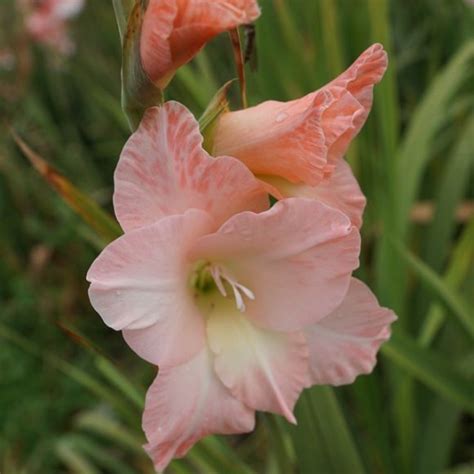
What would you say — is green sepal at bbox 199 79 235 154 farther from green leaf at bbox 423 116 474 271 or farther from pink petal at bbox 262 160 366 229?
green leaf at bbox 423 116 474 271

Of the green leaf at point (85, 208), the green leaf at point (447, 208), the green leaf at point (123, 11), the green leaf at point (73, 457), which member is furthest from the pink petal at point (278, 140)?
the green leaf at point (73, 457)

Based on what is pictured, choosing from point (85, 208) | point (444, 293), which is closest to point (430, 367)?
point (444, 293)

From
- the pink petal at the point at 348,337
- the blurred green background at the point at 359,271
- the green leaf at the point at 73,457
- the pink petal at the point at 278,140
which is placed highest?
the pink petal at the point at 278,140

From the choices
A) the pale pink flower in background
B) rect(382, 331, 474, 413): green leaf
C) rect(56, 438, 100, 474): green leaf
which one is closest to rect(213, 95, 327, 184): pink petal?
rect(382, 331, 474, 413): green leaf

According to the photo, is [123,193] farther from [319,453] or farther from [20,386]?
[20,386]

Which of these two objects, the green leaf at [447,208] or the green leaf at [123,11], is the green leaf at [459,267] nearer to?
the green leaf at [447,208]

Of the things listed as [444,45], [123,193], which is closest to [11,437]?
[123,193]
